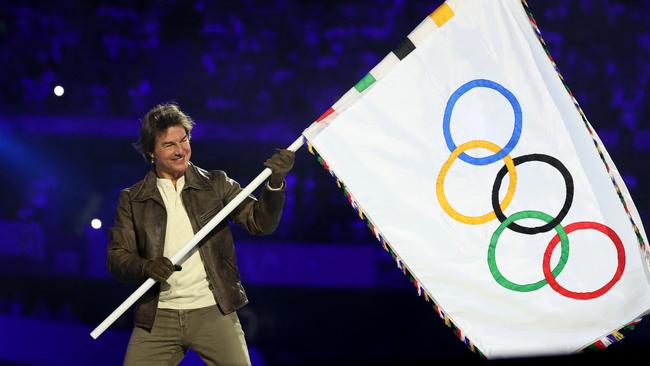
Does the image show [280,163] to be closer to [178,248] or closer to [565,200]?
[178,248]

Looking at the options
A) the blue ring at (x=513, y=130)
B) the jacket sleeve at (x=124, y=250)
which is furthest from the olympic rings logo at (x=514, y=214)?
the jacket sleeve at (x=124, y=250)

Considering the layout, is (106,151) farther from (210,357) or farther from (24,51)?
(210,357)

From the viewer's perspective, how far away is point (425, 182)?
2789 mm

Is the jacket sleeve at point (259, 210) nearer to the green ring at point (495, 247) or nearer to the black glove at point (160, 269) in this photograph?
the black glove at point (160, 269)

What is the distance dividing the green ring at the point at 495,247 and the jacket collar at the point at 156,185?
100cm

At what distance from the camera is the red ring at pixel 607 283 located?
272 centimetres

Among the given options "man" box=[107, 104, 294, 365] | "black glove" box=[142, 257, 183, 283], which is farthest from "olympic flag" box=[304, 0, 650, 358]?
"black glove" box=[142, 257, 183, 283]

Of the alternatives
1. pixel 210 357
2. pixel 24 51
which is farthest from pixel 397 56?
pixel 24 51

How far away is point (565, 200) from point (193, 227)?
1245mm

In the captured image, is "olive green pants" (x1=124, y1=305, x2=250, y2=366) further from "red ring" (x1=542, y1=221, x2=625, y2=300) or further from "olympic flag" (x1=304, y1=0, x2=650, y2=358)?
"red ring" (x1=542, y1=221, x2=625, y2=300)

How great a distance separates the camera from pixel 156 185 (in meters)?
2.95

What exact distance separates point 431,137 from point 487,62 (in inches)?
12.1

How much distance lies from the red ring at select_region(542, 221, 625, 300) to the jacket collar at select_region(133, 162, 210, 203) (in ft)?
3.86

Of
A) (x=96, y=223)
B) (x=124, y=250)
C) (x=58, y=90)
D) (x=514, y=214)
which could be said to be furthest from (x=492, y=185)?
(x=58, y=90)
